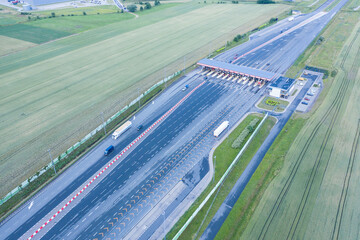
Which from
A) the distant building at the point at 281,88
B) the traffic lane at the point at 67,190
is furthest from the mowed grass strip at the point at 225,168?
the traffic lane at the point at 67,190

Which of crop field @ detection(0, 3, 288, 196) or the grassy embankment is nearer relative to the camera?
the grassy embankment

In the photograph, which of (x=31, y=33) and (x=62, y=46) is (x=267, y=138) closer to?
(x=62, y=46)

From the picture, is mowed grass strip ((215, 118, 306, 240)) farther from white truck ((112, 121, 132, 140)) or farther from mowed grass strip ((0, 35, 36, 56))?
mowed grass strip ((0, 35, 36, 56))

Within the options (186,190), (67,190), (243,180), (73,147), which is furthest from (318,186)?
(73,147)

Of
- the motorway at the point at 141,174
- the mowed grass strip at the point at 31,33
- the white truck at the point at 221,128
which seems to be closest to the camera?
the motorway at the point at 141,174

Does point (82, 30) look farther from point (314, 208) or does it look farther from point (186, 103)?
point (314, 208)

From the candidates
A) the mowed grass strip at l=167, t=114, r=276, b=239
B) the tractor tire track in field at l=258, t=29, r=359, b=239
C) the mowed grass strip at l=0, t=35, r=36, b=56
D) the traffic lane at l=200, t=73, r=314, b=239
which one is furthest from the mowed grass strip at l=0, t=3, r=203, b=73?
the tractor tire track in field at l=258, t=29, r=359, b=239

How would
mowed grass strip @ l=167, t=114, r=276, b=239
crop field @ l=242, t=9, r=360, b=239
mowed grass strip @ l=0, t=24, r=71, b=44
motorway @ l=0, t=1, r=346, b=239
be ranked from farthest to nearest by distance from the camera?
mowed grass strip @ l=0, t=24, r=71, b=44
motorway @ l=0, t=1, r=346, b=239
mowed grass strip @ l=167, t=114, r=276, b=239
crop field @ l=242, t=9, r=360, b=239

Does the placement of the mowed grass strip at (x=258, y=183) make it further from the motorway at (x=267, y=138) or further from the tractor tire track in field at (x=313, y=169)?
the tractor tire track in field at (x=313, y=169)
